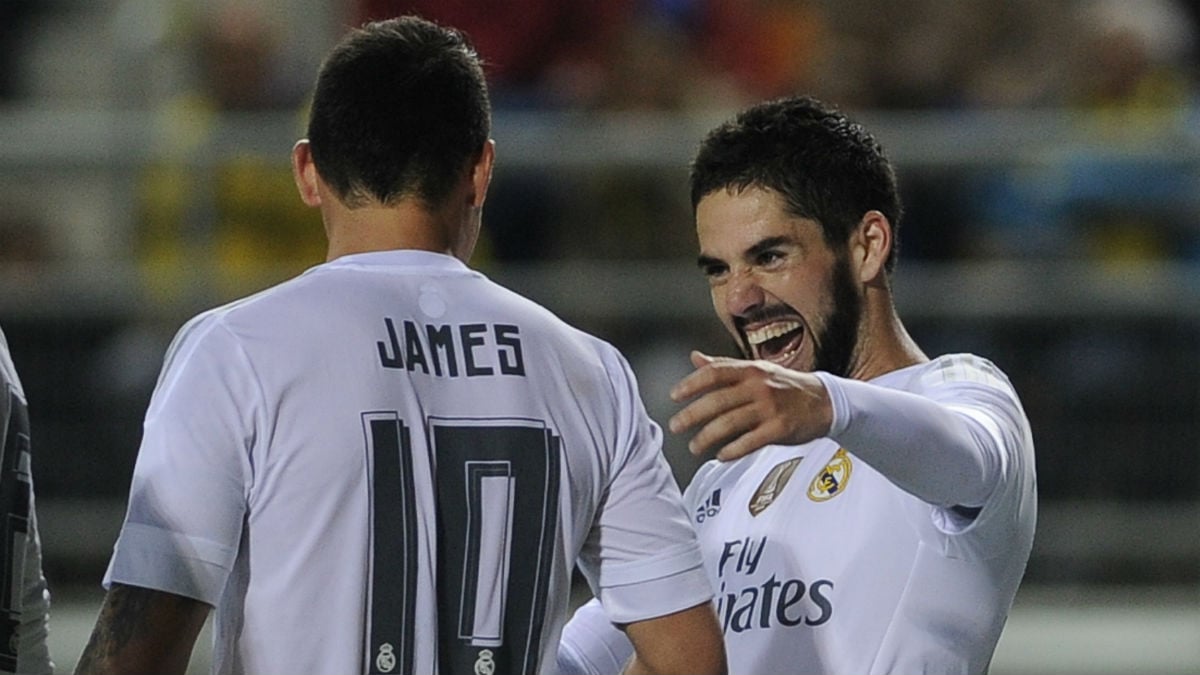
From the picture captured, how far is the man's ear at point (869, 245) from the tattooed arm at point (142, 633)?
1.64 meters

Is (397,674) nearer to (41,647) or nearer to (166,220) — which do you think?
(41,647)

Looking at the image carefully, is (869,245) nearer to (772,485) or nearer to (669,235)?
(772,485)

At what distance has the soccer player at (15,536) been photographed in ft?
11.1

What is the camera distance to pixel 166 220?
25.0ft

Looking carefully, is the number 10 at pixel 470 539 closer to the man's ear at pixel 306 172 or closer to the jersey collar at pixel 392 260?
the jersey collar at pixel 392 260

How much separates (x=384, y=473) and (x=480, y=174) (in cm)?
53

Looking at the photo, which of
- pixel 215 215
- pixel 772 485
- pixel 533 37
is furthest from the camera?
pixel 533 37

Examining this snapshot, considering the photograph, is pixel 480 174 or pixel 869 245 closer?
pixel 480 174

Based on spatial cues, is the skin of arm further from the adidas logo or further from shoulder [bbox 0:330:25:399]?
shoulder [bbox 0:330:25:399]

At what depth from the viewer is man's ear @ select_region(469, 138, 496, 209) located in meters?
3.28

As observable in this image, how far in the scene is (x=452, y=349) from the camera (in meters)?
3.14

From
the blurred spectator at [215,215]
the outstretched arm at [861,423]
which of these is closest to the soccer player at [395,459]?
the outstretched arm at [861,423]

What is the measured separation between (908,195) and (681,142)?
86 centimetres

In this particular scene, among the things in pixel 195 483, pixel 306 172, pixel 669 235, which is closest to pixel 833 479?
pixel 306 172
